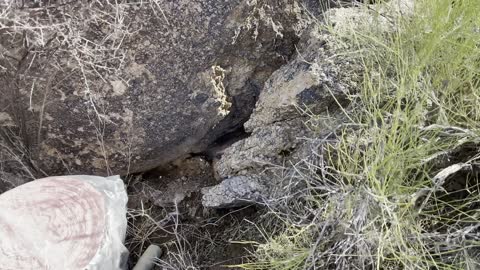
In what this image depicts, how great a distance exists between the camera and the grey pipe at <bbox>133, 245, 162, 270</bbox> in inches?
80.1

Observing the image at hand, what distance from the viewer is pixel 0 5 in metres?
1.85

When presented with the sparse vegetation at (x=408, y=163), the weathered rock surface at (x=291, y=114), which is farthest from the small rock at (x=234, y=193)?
the sparse vegetation at (x=408, y=163)

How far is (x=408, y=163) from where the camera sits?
62.5 inches

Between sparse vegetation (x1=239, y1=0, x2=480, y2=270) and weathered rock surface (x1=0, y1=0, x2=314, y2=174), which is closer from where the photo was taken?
sparse vegetation (x1=239, y1=0, x2=480, y2=270)

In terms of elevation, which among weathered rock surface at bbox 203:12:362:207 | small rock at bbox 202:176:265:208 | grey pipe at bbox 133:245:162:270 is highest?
weathered rock surface at bbox 203:12:362:207

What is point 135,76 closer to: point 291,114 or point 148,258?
point 291,114

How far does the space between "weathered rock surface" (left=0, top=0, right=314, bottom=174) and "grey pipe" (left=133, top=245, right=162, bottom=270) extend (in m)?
0.30

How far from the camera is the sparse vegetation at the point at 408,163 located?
5.06 feet

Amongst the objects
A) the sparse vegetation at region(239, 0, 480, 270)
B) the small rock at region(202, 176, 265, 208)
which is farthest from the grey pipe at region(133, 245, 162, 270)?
the sparse vegetation at region(239, 0, 480, 270)

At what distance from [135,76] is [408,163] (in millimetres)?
921

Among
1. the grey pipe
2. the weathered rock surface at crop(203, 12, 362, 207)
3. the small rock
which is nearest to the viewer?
the weathered rock surface at crop(203, 12, 362, 207)

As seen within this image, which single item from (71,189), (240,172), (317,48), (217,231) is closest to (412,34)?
(317,48)

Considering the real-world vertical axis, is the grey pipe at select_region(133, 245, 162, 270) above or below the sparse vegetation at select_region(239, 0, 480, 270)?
below

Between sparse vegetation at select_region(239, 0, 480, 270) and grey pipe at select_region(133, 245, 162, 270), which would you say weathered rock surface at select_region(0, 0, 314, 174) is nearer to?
grey pipe at select_region(133, 245, 162, 270)
